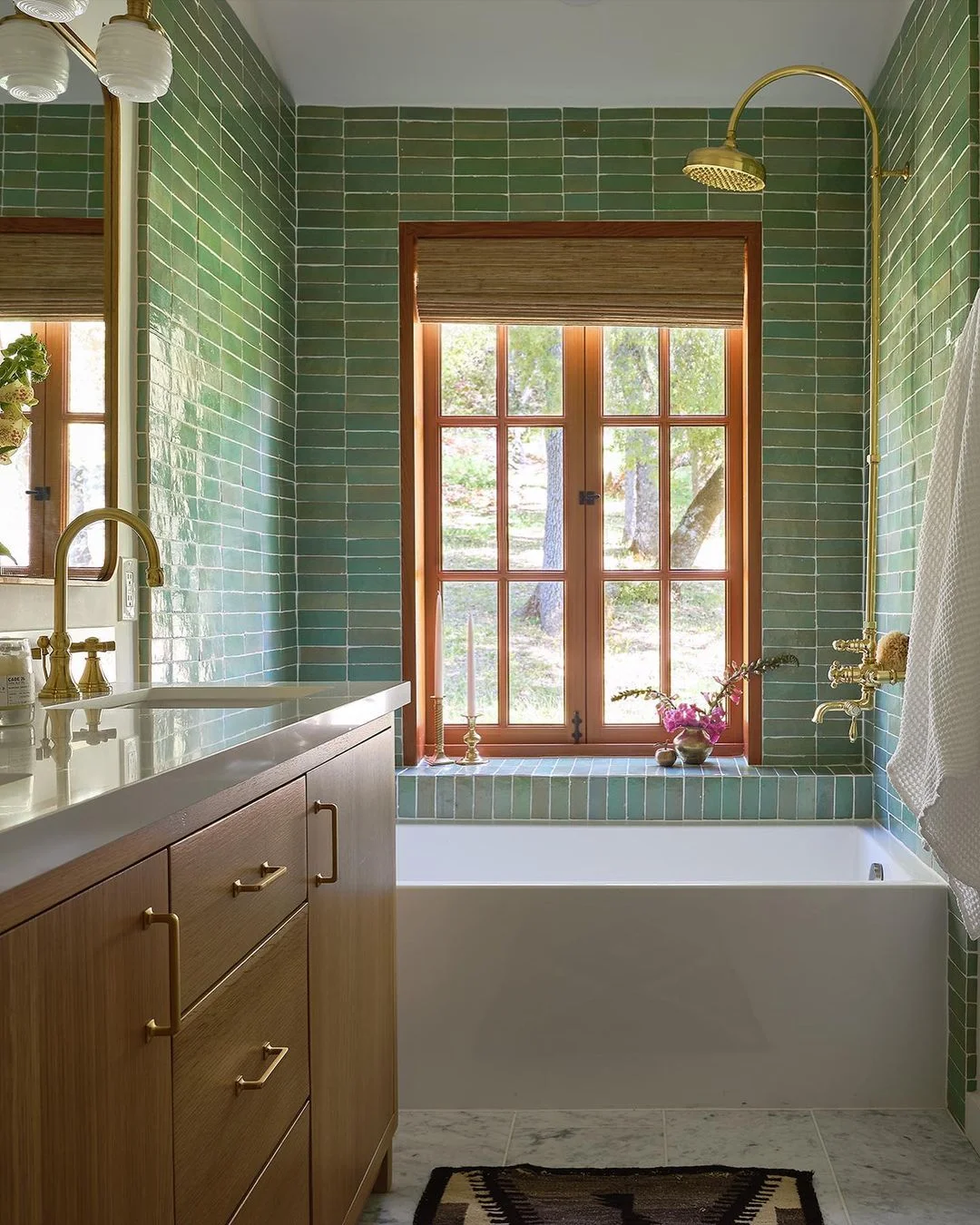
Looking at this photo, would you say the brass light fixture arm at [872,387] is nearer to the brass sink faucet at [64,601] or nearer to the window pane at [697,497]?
the window pane at [697,497]

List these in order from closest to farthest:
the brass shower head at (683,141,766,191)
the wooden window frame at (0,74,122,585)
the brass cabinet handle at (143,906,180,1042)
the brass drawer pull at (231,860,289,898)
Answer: the brass cabinet handle at (143,906,180,1042)
the brass drawer pull at (231,860,289,898)
the wooden window frame at (0,74,122,585)
the brass shower head at (683,141,766,191)

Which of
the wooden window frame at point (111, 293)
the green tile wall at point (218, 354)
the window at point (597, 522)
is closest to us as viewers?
the wooden window frame at point (111, 293)

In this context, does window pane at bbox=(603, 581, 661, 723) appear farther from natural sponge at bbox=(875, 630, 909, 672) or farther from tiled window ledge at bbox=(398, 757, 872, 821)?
natural sponge at bbox=(875, 630, 909, 672)

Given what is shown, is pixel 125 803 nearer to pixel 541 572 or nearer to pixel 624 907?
pixel 624 907

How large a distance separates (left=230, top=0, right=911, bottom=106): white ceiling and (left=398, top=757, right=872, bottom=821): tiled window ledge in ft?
6.58

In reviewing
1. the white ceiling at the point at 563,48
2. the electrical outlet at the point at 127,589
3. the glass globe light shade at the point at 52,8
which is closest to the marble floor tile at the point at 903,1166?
the electrical outlet at the point at 127,589

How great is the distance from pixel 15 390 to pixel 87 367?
296 mm

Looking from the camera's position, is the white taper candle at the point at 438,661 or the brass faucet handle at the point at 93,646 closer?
the brass faucet handle at the point at 93,646

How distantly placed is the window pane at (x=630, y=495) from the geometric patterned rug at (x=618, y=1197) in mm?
1902

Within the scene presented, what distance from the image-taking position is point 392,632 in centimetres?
352

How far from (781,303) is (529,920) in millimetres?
2023

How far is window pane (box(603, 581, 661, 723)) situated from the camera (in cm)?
365

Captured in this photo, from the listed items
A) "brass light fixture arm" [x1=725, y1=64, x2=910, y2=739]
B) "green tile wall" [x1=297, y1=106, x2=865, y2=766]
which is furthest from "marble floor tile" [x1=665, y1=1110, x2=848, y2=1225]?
"green tile wall" [x1=297, y1=106, x2=865, y2=766]

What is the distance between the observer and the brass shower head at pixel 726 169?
2.63 m
